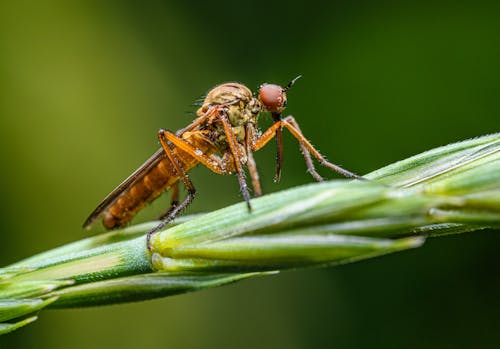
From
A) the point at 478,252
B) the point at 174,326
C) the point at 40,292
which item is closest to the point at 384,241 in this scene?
the point at 40,292

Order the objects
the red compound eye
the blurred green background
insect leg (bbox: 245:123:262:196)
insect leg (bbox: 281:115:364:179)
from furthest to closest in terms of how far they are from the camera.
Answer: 1. the blurred green background
2. the red compound eye
3. insect leg (bbox: 245:123:262:196)
4. insect leg (bbox: 281:115:364:179)

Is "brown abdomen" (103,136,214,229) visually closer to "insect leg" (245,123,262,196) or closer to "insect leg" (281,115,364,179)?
"insect leg" (245,123,262,196)

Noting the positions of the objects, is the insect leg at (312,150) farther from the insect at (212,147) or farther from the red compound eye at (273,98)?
the red compound eye at (273,98)

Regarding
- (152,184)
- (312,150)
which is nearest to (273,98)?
(312,150)

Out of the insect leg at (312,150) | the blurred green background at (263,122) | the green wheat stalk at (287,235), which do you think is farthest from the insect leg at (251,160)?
the green wheat stalk at (287,235)

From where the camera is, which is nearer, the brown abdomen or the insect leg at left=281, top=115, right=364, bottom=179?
the insect leg at left=281, top=115, right=364, bottom=179

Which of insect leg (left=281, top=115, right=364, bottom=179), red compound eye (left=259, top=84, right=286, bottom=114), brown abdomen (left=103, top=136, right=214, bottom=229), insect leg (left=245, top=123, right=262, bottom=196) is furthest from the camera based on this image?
red compound eye (left=259, top=84, right=286, bottom=114)

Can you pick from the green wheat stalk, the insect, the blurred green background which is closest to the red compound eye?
the insect

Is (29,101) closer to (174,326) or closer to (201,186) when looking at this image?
(201,186)
